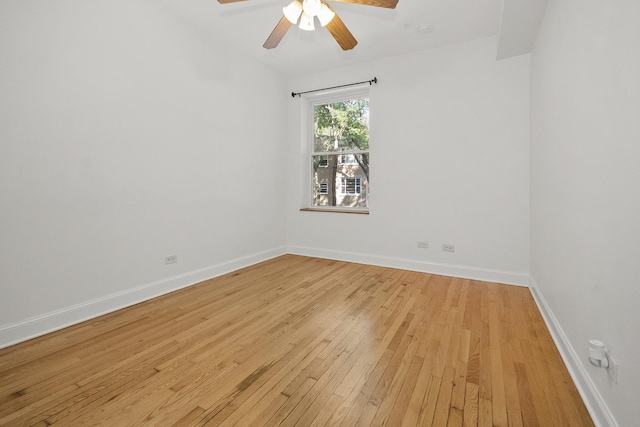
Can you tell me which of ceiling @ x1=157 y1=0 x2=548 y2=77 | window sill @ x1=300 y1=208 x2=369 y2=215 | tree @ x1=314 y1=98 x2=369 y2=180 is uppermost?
ceiling @ x1=157 y1=0 x2=548 y2=77

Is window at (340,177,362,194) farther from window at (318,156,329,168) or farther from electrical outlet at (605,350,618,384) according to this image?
electrical outlet at (605,350,618,384)

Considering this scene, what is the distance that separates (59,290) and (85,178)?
0.90 meters

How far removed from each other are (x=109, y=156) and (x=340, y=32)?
7.45 ft

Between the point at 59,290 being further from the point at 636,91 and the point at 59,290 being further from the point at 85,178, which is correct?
the point at 636,91

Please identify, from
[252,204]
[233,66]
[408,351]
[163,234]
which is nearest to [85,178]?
[163,234]

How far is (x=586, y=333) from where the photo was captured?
1.51 metres

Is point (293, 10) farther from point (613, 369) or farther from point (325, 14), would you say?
point (613, 369)

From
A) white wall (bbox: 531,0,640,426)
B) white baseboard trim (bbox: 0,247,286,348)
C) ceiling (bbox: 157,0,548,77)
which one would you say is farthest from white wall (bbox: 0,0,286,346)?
white wall (bbox: 531,0,640,426)

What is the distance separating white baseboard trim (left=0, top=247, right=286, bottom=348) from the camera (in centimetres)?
203

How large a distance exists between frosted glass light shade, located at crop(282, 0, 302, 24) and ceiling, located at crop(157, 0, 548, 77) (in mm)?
782

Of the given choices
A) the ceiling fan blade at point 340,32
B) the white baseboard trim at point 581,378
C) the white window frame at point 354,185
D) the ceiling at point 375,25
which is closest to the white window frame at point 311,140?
the white window frame at point 354,185

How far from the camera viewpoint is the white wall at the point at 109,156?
2037 millimetres

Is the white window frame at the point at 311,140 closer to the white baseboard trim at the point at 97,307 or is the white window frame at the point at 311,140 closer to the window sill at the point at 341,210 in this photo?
the window sill at the point at 341,210

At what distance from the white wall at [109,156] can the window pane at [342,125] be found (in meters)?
1.37
